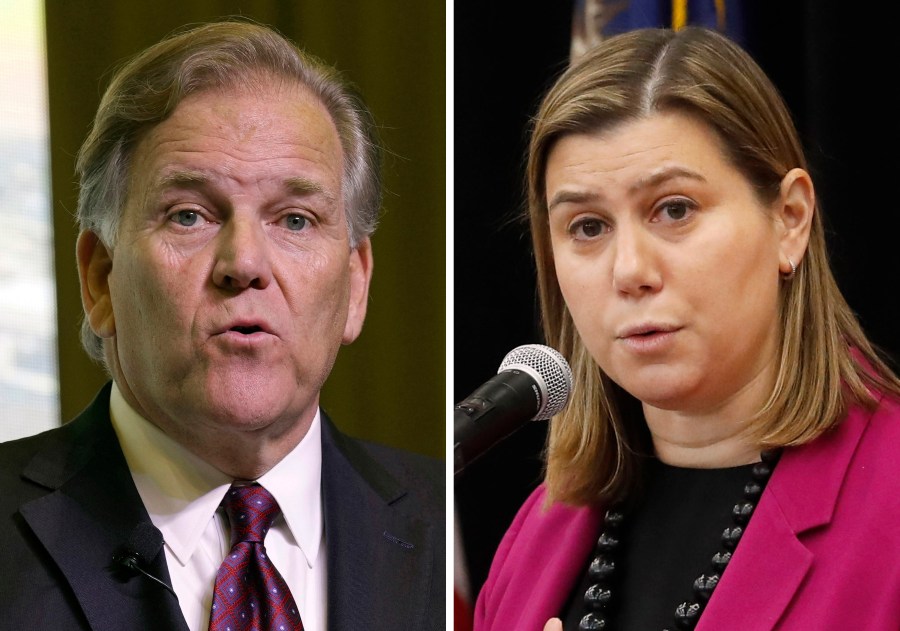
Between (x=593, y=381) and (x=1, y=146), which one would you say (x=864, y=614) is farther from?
(x=1, y=146)

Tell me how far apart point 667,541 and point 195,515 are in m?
0.84

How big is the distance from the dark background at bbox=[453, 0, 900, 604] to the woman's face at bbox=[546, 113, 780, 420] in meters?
0.16

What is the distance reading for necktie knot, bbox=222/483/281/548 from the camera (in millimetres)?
2139

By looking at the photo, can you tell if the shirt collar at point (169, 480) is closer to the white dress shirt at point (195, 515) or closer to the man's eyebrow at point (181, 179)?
the white dress shirt at point (195, 515)

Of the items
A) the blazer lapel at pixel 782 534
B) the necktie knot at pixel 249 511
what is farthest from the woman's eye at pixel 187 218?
the blazer lapel at pixel 782 534

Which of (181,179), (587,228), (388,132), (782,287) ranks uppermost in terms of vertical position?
(388,132)

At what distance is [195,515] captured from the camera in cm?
213

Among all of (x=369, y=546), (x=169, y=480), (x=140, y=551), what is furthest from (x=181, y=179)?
(x=369, y=546)

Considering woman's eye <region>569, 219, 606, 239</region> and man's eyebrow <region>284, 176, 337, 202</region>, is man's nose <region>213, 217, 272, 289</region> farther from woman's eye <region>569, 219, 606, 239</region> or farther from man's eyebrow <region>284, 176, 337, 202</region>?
woman's eye <region>569, 219, 606, 239</region>

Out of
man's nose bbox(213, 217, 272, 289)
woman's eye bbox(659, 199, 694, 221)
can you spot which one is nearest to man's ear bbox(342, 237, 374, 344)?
man's nose bbox(213, 217, 272, 289)

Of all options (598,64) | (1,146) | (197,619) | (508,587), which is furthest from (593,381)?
(1,146)

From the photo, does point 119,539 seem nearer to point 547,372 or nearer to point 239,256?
point 239,256

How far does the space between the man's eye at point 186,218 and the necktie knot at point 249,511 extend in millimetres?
483

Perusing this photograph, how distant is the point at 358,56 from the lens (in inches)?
95.0
